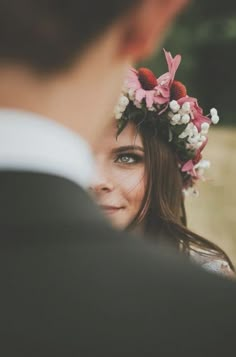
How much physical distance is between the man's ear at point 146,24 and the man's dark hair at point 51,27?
0.04 feet

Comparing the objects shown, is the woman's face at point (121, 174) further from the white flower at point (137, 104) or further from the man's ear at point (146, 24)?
the man's ear at point (146, 24)

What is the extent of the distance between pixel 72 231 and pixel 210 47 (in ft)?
13.8

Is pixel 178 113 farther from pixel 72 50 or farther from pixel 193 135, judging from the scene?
pixel 72 50

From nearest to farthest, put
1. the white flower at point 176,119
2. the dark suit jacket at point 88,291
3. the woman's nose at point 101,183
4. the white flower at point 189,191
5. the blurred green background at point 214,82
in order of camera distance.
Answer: the dark suit jacket at point 88,291 → the woman's nose at point 101,183 → the white flower at point 176,119 → the white flower at point 189,191 → the blurred green background at point 214,82

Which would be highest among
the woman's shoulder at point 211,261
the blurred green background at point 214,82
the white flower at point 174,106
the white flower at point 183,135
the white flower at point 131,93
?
the blurred green background at point 214,82

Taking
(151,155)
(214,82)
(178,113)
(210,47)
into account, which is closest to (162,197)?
(151,155)

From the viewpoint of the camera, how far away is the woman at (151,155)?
6.51ft

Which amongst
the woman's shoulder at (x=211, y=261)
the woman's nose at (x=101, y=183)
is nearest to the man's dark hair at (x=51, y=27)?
the woman's nose at (x=101, y=183)

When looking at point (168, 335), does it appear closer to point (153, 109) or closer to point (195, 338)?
point (195, 338)

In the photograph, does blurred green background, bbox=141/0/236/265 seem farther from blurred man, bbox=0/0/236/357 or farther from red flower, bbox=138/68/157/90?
blurred man, bbox=0/0/236/357

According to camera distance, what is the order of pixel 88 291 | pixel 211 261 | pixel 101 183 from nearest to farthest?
1. pixel 88 291
2. pixel 101 183
3. pixel 211 261

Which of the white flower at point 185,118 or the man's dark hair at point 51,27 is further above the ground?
the white flower at point 185,118

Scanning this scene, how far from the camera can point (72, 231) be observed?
52 cm

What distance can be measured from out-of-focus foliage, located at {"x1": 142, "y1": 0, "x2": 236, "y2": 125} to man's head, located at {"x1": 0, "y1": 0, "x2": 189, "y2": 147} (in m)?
3.49
